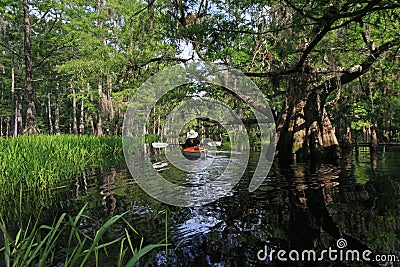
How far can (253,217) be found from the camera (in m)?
4.94

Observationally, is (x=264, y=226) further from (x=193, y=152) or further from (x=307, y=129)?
(x=307, y=129)

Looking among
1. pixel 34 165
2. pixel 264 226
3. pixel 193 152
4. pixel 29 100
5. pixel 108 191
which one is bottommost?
pixel 264 226

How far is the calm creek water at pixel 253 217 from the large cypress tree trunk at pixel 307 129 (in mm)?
5410

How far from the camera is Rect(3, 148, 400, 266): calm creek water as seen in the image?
3680 millimetres

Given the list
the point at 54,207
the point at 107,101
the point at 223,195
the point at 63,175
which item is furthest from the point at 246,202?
the point at 107,101

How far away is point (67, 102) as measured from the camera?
47906 millimetres

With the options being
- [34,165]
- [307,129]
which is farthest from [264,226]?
[307,129]

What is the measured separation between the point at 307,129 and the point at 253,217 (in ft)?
33.0

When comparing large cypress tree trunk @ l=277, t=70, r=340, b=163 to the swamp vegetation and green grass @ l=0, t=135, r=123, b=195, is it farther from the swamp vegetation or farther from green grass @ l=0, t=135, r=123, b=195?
green grass @ l=0, t=135, r=123, b=195

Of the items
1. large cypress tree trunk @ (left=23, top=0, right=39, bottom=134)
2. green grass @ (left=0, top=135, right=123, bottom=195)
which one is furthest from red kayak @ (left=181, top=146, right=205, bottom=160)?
large cypress tree trunk @ (left=23, top=0, right=39, bottom=134)

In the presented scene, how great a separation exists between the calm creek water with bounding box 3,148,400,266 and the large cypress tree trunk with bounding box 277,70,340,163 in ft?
17.8

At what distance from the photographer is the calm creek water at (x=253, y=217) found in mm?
3680

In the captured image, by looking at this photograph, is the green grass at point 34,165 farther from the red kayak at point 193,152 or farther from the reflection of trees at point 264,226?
the red kayak at point 193,152

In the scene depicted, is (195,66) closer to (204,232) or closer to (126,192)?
(126,192)
